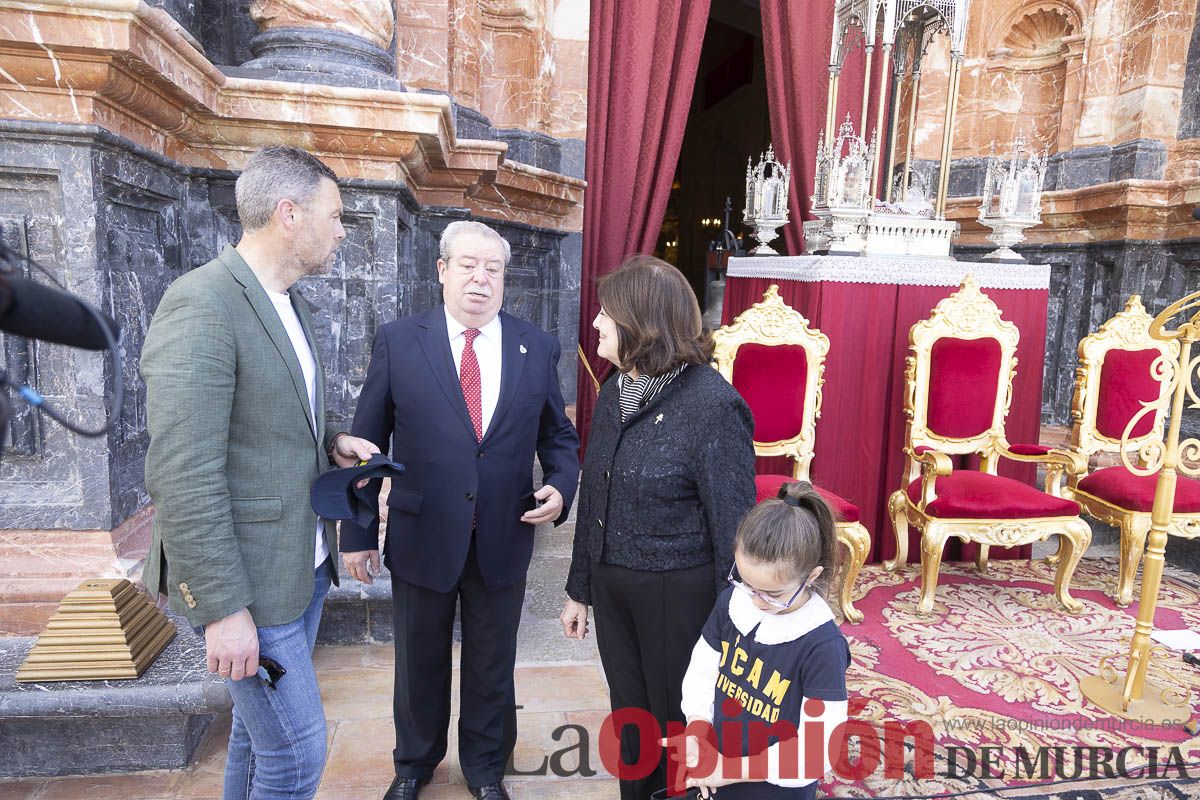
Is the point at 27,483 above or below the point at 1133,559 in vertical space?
above

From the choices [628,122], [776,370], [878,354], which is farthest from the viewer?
[628,122]

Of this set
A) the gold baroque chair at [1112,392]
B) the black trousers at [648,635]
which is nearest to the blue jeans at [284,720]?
the black trousers at [648,635]

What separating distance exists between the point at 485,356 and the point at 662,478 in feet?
1.95

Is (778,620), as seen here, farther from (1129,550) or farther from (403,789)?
(1129,550)

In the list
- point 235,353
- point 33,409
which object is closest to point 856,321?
point 235,353

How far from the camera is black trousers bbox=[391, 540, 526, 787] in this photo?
6.40 ft

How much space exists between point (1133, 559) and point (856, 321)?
1652mm

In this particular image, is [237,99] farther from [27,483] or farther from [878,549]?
[878,549]

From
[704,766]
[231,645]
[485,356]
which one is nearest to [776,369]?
[485,356]

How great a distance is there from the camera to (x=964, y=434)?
3.70 meters

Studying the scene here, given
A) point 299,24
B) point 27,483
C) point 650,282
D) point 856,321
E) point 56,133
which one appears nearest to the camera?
point 650,282

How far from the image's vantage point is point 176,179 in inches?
109

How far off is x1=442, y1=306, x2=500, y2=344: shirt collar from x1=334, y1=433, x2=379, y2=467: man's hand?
0.39 meters

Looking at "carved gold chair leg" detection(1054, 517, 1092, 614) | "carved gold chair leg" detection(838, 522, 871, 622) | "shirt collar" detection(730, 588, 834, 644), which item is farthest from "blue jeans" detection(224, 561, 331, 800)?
"carved gold chair leg" detection(1054, 517, 1092, 614)
